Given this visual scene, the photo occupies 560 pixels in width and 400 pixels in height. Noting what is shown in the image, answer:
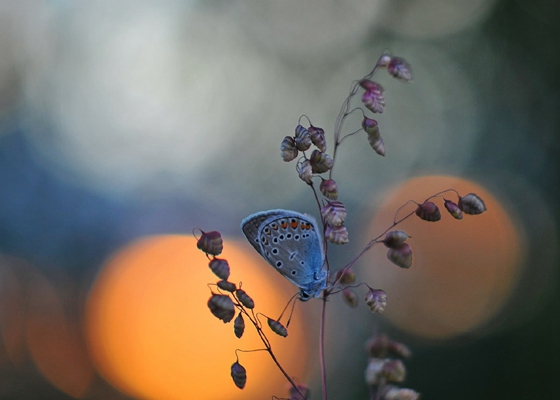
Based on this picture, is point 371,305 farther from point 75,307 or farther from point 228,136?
point 228,136

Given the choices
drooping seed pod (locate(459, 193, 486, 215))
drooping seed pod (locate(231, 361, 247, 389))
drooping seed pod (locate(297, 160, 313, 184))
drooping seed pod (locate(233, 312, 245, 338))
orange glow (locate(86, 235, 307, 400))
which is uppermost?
orange glow (locate(86, 235, 307, 400))

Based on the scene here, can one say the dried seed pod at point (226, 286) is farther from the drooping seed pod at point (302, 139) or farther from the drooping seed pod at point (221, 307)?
the drooping seed pod at point (302, 139)

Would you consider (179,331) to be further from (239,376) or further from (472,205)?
(472,205)

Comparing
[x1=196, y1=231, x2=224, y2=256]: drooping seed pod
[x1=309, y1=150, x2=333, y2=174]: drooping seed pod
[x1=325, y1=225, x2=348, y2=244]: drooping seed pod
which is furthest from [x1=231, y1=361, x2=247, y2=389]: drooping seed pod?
[x1=309, y1=150, x2=333, y2=174]: drooping seed pod

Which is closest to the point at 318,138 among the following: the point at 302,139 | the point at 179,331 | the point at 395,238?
the point at 302,139

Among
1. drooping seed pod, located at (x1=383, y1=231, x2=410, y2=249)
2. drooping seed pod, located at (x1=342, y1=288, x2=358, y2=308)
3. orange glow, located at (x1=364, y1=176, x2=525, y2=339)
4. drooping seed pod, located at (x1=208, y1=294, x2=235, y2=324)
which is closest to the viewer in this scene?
drooping seed pod, located at (x1=208, y1=294, x2=235, y2=324)

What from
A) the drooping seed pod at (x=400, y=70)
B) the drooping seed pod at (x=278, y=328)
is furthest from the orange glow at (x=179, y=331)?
the drooping seed pod at (x=400, y=70)

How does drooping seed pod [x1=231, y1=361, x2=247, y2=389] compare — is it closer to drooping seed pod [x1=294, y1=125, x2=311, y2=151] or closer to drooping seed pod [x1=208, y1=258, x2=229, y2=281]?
drooping seed pod [x1=208, y1=258, x2=229, y2=281]
